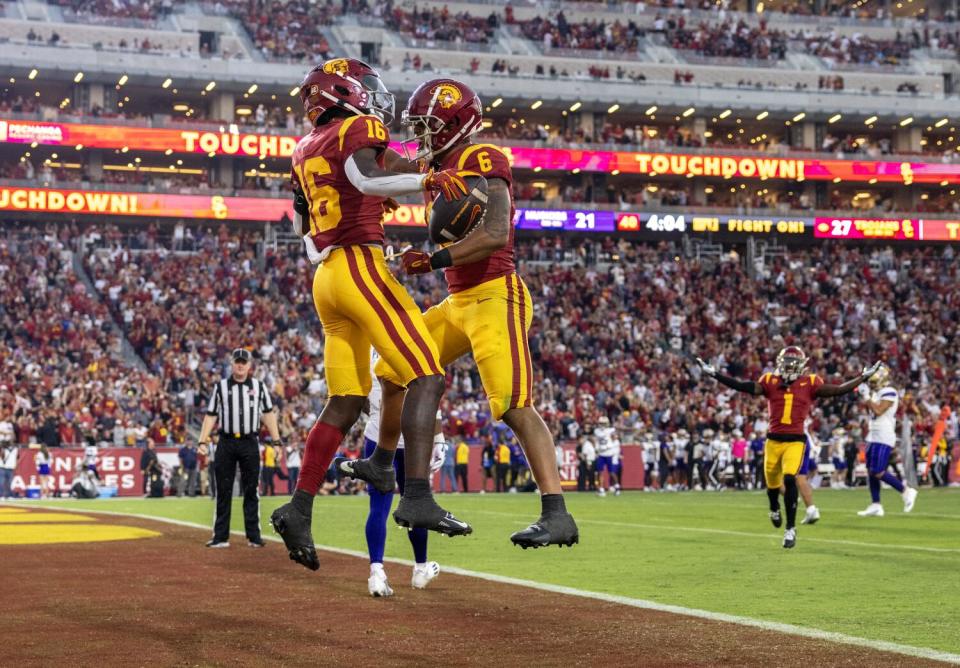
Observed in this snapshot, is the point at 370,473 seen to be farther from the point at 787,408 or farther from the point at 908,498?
the point at 908,498

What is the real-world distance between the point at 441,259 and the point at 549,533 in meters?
1.47

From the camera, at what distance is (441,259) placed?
663 centimetres

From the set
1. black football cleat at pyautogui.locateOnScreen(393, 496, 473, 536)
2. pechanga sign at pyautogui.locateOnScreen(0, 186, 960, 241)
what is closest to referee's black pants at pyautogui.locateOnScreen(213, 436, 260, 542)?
black football cleat at pyautogui.locateOnScreen(393, 496, 473, 536)

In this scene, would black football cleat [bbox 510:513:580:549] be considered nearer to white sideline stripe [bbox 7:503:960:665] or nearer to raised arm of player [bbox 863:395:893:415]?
white sideline stripe [bbox 7:503:960:665]

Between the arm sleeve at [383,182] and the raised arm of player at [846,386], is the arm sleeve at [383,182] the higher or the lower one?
the higher one

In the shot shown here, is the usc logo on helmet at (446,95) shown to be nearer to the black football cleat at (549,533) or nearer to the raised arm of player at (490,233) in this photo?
the raised arm of player at (490,233)

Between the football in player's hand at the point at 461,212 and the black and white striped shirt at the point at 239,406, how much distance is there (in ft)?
24.9

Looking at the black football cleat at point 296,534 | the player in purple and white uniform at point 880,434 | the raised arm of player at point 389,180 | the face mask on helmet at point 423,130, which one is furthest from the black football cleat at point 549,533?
the player in purple and white uniform at point 880,434

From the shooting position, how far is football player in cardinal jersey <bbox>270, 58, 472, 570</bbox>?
6.59m

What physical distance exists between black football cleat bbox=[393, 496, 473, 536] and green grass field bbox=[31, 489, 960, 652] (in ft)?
7.91

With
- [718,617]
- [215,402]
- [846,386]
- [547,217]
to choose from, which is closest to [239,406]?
[215,402]

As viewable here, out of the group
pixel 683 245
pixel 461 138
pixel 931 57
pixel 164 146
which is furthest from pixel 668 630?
pixel 931 57

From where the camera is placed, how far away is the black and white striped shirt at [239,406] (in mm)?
14039

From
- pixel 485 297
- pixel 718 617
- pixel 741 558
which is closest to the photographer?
pixel 485 297
